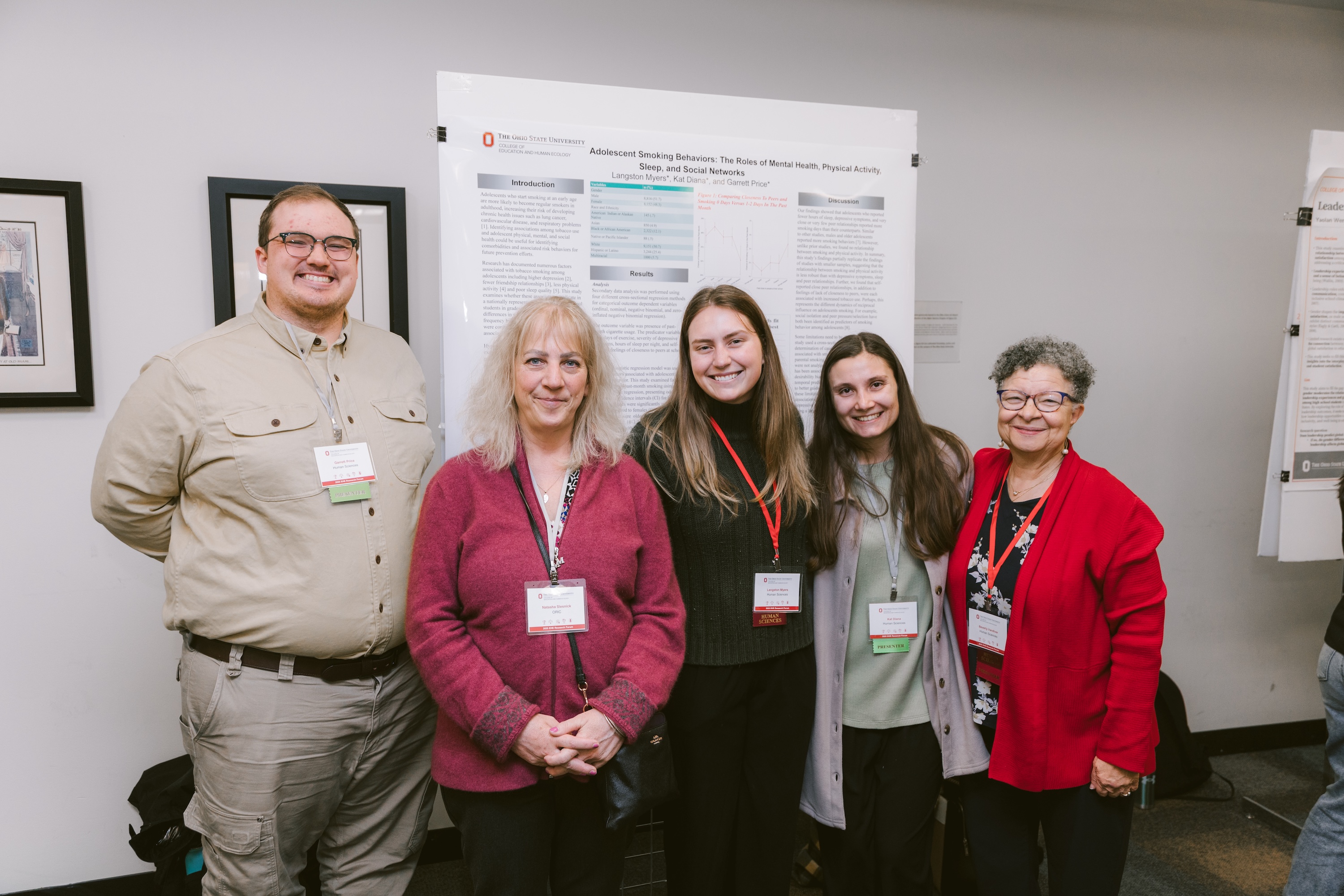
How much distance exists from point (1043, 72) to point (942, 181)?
658 millimetres

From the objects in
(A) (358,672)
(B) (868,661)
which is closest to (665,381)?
(B) (868,661)

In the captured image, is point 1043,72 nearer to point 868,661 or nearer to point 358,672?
point 868,661

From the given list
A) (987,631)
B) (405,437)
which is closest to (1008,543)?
(987,631)

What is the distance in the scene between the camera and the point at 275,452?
4.89 feet

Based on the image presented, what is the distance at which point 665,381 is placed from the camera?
2.07 m

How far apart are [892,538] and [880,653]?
11.7 inches

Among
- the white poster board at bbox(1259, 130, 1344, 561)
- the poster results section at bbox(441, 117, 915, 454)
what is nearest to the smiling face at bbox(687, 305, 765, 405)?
the poster results section at bbox(441, 117, 915, 454)

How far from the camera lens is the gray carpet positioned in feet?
7.66

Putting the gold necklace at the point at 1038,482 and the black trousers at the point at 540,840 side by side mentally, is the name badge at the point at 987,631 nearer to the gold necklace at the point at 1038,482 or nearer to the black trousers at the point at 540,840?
the gold necklace at the point at 1038,482

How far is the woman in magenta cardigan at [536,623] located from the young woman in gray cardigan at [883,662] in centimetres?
48

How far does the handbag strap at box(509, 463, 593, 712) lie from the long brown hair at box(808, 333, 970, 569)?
2.23 feet

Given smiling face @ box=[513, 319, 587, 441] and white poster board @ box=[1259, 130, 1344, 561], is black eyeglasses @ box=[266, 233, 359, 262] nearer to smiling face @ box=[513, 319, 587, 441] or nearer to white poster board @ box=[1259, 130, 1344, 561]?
smiling face @ box=[513, 319, 587, 441]

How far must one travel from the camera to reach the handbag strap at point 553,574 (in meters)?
1.39

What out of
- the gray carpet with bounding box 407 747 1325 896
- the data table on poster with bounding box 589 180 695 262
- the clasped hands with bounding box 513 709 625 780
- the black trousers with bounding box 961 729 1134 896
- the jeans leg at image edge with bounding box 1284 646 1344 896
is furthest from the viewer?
the gray carpet with bounding box 407 747 1325 896
